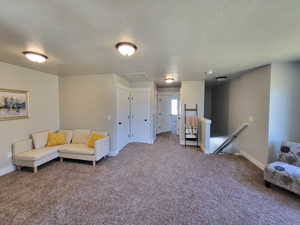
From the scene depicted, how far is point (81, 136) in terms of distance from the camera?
12.4 feet

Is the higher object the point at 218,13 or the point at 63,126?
the point at 218,13

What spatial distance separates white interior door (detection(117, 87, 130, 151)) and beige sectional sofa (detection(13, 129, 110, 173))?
2.02ft

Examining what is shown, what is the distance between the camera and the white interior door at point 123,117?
4.16 metres

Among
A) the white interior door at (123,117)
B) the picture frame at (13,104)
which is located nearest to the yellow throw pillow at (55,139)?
the picture frame at (13,104)

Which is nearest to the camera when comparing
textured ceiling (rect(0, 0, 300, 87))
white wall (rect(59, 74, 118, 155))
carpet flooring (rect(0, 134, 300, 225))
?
textured ceiling (rect(0, 0, 300, 87))

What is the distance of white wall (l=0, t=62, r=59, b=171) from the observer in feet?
9.43

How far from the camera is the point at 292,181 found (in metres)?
2.03

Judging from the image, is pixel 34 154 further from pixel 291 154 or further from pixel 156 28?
pixel 291 154

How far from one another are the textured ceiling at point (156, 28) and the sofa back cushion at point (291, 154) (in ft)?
5.56

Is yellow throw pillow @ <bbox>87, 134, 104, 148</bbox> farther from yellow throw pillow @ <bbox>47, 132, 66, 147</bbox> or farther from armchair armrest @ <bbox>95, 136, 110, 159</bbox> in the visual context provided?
yellow throw pillow @ <bbox>47, 132, 66, 147</bbox>

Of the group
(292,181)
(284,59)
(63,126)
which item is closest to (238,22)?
(284,59)

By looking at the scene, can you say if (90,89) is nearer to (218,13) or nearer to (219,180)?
(218,13)

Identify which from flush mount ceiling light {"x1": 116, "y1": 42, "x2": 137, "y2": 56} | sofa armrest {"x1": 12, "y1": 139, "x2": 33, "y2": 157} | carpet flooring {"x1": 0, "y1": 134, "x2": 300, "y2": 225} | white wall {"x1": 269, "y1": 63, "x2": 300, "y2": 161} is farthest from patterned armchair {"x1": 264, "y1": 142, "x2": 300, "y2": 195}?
sofa armrest {"x1": 12, "y1": 139, "x2": 33, "y2": 157}

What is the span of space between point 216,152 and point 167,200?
2875 millimetres
